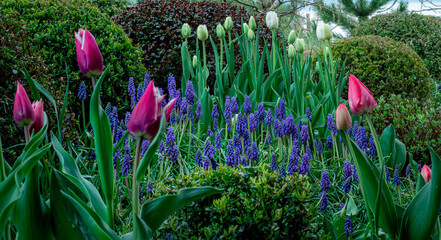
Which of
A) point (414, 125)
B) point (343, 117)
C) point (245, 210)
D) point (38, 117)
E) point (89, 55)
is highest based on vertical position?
point (89, 55)

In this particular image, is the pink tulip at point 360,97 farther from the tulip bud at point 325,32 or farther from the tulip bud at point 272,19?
the tulip bud at point 272,19

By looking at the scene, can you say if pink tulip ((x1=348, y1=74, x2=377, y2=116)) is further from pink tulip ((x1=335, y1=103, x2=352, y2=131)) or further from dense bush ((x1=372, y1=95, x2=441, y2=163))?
dense bush ((x1=372, y1=95, x2=441, y2=163))

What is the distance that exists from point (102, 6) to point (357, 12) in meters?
9.29

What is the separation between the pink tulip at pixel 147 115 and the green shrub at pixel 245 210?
0.52m

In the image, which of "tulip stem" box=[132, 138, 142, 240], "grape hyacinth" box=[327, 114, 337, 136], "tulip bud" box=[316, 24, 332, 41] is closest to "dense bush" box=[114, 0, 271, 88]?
"tulip bud" box=[316, 24, 332, 41]

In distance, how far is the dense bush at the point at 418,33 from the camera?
8.76 m

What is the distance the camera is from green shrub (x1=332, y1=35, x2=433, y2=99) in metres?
5.94

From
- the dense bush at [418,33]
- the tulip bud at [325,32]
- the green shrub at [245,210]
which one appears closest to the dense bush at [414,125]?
the tulip bud at [325,32]

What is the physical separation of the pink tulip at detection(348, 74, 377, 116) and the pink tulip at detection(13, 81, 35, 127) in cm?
116

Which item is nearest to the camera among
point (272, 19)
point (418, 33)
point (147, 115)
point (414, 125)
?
point (147, 115)

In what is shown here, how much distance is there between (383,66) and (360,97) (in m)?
4.66

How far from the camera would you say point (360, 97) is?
1746mm

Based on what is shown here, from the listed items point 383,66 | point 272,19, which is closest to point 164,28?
point 272,19

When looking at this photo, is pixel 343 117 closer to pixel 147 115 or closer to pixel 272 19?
pixel 147 115
